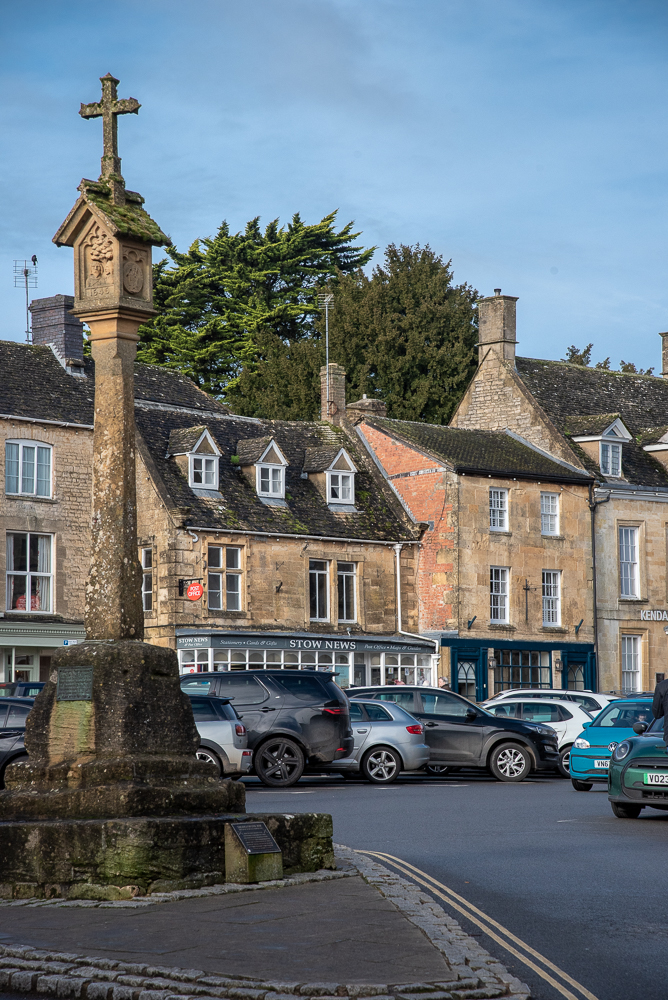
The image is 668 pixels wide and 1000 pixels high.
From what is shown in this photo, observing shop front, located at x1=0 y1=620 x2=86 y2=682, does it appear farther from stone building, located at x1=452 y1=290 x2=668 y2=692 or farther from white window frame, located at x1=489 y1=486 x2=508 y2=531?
stone building, located at x1=452 y1=290 x2=668 y2=692

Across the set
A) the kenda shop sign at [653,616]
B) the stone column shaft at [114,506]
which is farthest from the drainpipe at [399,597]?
the stone column shaft at [114,506]

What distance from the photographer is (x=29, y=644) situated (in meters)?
38.8

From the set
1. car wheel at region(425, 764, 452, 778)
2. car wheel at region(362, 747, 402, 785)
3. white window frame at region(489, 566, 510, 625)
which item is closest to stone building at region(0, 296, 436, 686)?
white window frame at region(489, 566, 510, 625)

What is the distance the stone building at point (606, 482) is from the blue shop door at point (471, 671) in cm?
350

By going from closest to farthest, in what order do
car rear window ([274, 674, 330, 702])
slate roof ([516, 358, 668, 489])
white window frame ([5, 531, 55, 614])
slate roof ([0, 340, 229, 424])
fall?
car rear window ([274, 674, 330, 702])
white window frame ([5, 531, 55, 614])
slate roof ([0, 340, 229, 424])
slate roof ([516, 358, 668, 489])

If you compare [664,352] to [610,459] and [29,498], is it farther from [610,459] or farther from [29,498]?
[29,498]

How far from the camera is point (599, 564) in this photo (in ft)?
150

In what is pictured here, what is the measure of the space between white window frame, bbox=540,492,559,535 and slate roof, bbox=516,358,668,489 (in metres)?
1.78

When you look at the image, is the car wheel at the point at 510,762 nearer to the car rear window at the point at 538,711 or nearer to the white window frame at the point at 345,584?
the car rear window at the point at 538,711

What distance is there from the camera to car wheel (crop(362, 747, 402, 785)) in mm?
24922

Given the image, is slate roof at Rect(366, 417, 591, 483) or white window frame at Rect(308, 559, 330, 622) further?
slate roof at Rect(366, 417, 591, 483)

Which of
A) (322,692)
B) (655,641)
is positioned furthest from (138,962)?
(655,641)

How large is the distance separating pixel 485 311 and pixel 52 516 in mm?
18147

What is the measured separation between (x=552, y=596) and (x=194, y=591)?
42.4 ft
